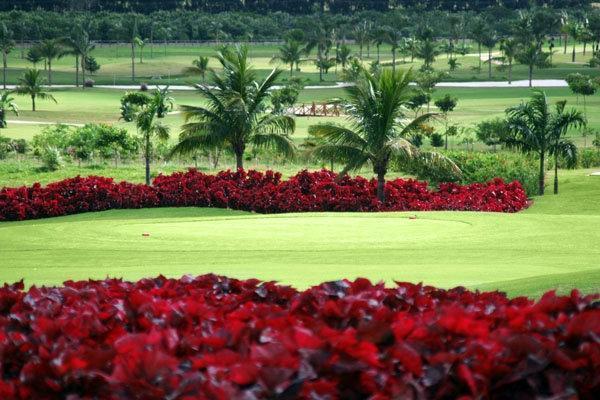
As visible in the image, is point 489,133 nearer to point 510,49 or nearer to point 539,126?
point 539,126

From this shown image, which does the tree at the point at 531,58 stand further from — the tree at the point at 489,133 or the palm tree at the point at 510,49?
the tree at the point at 489,133

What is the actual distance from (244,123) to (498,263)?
64.3ft

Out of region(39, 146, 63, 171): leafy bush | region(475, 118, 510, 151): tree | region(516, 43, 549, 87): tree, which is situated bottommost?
region(39, 146, 63, 171): leafy bush

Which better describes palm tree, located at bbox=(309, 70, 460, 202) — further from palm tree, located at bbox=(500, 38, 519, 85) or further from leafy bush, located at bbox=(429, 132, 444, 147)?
palm tree, located at bbox=(500, 38, 519, 85)

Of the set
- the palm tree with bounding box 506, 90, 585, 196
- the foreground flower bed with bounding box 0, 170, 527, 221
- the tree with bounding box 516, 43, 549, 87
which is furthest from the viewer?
the tree with bounding box 516, 43, 549, 87

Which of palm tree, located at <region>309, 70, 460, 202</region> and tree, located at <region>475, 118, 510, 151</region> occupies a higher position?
palm tree, located at <region>309, 70, 460, 202</region>

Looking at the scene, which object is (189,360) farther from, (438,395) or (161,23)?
(161,23)

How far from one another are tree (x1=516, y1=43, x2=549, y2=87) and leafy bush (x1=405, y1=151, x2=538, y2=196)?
180ft

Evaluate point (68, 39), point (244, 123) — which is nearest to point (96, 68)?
point (68, 39)

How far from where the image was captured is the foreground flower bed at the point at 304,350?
4844mm

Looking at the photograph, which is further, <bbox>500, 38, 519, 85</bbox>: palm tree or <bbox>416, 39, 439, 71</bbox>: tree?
<bbox>416, 39, 439, 71</bbox>: tree

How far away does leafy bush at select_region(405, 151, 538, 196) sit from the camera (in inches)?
1372

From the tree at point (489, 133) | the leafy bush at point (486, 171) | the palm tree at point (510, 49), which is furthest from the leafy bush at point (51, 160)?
the palm tree at point (510, 49)

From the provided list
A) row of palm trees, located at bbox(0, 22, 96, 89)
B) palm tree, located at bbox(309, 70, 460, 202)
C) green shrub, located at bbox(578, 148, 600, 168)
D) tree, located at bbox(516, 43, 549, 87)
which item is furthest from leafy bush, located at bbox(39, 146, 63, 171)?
tree, located at bbox(516, 43, 549, 87)
